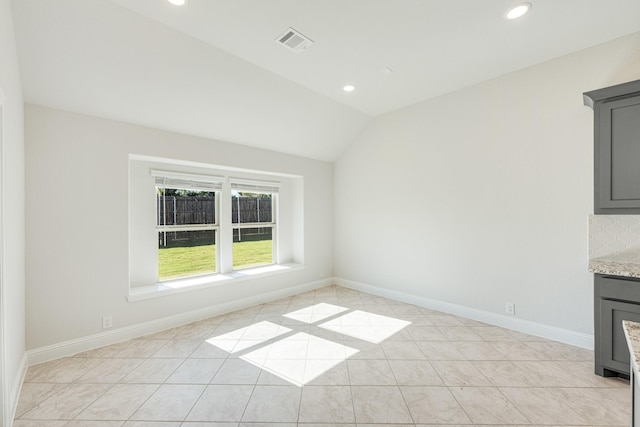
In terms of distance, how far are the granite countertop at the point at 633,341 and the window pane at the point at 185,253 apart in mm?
4154

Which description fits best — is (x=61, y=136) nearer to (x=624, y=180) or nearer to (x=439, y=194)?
(x=439, y=194)

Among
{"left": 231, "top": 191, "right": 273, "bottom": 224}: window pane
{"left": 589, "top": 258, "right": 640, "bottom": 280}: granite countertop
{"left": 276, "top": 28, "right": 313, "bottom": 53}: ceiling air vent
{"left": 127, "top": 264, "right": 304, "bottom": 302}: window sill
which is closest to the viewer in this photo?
{"left": 589, "top": 258, "right": 640, "bottom": 280}: granite countertop

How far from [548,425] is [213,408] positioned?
88.1 inches

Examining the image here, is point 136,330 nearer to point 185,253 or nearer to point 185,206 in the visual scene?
point 185,253

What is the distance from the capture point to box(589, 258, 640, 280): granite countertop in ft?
7.06

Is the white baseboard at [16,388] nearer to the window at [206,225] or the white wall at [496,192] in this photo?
the window at [206,225]

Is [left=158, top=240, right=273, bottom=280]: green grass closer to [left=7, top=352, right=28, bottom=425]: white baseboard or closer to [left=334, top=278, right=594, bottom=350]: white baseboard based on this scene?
[left=7, top=352, right=28, bottom=425]: white baseboard

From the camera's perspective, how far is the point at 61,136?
266 centimetres

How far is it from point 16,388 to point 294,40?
3580 millimetres

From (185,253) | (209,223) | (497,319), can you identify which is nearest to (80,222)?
(185,253)

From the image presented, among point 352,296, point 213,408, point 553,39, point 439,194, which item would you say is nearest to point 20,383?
point 213,408

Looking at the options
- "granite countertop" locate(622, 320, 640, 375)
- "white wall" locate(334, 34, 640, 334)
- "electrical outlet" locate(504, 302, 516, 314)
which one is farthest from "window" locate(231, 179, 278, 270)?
"granite countertop" locate(622, 320, 640, 375)

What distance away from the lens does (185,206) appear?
3887mm

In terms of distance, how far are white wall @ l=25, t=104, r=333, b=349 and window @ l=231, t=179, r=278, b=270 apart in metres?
1.13
